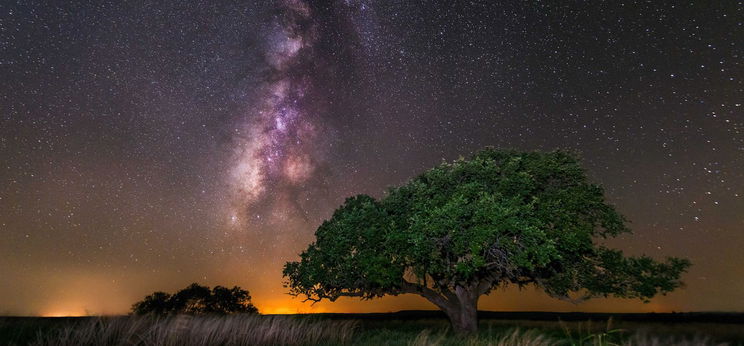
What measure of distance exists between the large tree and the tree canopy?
28.2 m

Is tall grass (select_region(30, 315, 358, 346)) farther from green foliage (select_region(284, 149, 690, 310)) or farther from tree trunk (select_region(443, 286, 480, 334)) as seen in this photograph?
tree trunk (select_region(443, 286, 480, 334))

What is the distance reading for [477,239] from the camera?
51.1 ft

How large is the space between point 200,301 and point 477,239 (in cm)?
4126

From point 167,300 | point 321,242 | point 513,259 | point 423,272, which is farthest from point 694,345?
point 167,300

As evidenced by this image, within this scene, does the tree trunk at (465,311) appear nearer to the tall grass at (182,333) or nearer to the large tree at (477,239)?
the large tree at (477,239)

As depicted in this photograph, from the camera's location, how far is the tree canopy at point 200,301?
4672 cm

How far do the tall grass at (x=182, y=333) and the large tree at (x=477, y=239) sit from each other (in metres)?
6.05

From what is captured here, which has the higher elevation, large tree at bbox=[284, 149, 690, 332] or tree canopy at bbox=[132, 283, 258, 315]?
large tree at bbox=[284, 149, 690, 332]

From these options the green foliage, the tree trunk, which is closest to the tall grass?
the green foliage

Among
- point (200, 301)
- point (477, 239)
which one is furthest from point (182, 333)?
point (200, 301)

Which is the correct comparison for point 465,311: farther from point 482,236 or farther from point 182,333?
point 182,333

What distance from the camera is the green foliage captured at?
53.4ft

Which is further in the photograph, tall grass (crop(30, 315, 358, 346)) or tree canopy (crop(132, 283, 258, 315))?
tree canopy (crop(132, 283, 258, 315))

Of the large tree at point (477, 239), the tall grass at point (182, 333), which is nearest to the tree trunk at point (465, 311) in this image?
the large tree at point (477, 239)
